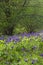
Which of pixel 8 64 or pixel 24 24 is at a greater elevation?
pixel 8 64

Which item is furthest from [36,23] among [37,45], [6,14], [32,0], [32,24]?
[37,45]

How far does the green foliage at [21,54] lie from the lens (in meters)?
4.90

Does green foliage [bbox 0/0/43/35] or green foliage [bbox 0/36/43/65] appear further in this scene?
green foliage [bbox 0/0/43/35]

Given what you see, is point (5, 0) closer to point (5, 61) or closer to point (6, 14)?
point (6, 14)

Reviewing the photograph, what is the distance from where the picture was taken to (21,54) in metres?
5.17

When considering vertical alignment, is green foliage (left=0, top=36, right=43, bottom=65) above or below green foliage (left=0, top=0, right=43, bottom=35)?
above

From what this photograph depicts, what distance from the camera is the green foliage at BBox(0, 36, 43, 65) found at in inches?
193

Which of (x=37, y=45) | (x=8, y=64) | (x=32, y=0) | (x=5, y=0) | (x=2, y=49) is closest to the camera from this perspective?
(x=8, y=64)

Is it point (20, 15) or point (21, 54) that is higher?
point (21, 54)

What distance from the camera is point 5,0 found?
17.8 m

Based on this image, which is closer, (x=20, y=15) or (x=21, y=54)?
(x=21, y=54)

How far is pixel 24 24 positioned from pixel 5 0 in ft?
11.0

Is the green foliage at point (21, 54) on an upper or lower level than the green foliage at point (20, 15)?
upper

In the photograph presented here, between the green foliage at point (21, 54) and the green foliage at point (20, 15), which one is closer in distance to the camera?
the green foliage at point (21, 54)
